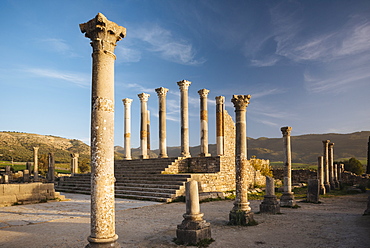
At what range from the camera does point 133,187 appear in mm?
18250

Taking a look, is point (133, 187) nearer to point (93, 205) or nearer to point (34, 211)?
point (34, 211)

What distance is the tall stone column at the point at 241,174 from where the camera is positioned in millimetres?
9695

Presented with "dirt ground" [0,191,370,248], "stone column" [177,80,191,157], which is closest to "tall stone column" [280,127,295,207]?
"dirt ground" [0,191,370,248]

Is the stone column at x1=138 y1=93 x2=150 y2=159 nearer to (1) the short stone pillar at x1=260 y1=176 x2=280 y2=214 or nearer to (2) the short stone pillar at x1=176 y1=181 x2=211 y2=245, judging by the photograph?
(1) the short stone pillar at x1=260 y1=176 x2=280 y2=214

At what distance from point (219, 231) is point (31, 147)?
102m

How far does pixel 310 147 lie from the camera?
406 ft

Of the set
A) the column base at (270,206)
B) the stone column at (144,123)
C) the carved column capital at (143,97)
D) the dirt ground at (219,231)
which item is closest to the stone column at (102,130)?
the dirt ground at (219,231)

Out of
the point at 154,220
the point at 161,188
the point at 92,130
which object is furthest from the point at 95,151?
the point at 161,188

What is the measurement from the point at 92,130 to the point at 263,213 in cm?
855

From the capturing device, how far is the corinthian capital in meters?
5.95

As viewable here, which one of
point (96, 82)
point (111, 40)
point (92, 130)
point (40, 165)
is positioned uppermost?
point (111, 40)

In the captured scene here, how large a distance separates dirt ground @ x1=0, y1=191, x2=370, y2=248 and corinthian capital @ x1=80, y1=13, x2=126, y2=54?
4587 mm

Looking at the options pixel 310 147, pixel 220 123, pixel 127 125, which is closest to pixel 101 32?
pixel 220 123

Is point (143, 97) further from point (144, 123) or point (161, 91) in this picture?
point (161, 91)
